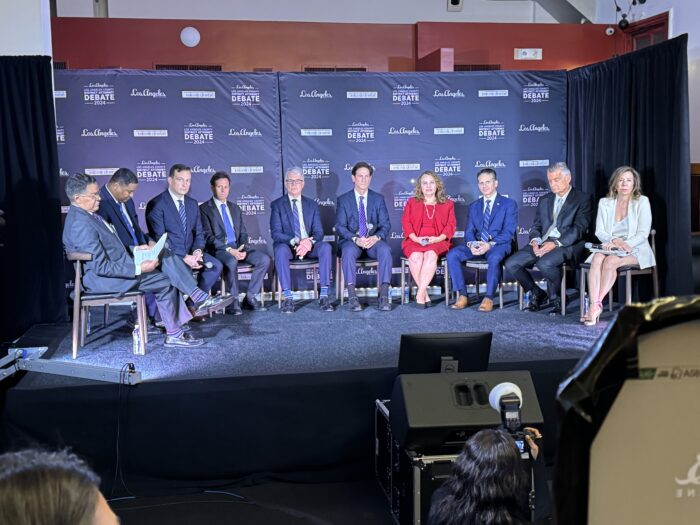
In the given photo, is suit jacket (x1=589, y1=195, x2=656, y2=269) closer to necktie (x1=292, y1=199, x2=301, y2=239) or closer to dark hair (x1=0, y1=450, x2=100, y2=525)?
necktie (x1=292, y1=199, x2=301, y2=239)

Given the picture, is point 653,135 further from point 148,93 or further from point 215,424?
point 148,93

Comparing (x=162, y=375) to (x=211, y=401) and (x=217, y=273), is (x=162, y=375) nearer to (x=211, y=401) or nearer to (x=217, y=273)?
(x=211, y=401)

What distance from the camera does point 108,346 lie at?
176 inches

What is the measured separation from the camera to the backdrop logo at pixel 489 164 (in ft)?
21.5

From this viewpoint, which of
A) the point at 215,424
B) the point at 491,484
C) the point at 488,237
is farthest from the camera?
the point at 488,237

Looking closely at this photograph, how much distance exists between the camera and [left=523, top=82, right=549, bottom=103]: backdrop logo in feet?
21.5

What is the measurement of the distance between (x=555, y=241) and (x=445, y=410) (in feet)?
10.9

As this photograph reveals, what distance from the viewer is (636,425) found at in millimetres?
512

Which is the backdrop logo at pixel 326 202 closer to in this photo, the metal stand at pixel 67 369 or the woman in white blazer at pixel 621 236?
the woman in white blazer at pixel 621 236

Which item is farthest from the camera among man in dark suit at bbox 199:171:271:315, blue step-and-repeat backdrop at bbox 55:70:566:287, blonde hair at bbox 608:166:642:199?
blue step-and-repeat backdrop at bbox 55:70:566:287

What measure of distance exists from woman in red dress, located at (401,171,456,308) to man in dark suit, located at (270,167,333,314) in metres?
0.70

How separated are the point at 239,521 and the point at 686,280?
3772mm

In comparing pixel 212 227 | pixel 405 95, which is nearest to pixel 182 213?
pixel 212 227

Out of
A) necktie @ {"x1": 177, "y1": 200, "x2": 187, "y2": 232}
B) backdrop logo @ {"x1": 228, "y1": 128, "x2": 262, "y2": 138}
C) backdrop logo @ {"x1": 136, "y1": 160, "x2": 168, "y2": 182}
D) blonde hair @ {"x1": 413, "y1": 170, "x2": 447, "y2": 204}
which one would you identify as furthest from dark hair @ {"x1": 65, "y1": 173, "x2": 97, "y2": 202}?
blonde hair @ {"x1": 413, "y1": 170, "x2": 447, "y2": 204}
